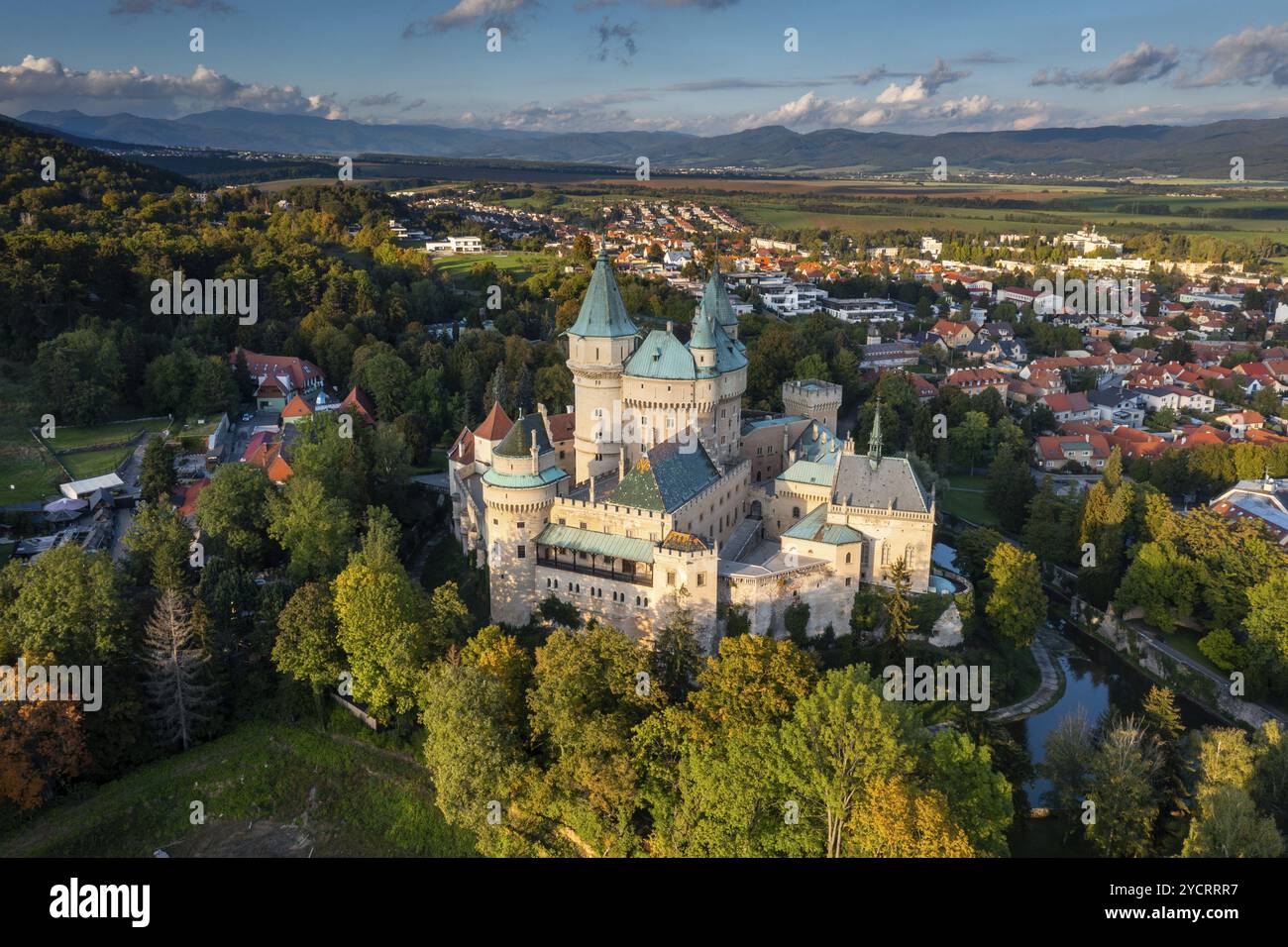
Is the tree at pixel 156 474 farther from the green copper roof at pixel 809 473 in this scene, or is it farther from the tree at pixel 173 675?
the green copper roof at pixel 809 473

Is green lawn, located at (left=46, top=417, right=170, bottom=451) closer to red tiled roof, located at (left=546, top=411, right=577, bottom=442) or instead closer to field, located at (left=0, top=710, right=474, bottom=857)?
red tiled roof, located at (left=546, top=411, right=577, bottom=442)

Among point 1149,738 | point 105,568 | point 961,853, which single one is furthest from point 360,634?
point 1149,738

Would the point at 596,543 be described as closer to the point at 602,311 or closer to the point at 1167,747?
the point at 602,311

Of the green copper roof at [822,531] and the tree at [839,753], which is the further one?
the green copper roof at [822,531]

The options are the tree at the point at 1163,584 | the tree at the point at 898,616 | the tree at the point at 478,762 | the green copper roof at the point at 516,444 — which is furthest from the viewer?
the tree at the point at 1163,584

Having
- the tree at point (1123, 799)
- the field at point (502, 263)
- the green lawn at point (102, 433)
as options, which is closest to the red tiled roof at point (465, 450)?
the green lawn at point (102, 433)

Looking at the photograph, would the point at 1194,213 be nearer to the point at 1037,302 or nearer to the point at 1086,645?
the point at 1037,302

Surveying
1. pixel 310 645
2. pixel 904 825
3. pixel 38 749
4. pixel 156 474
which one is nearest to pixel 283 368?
pixel 156 474
